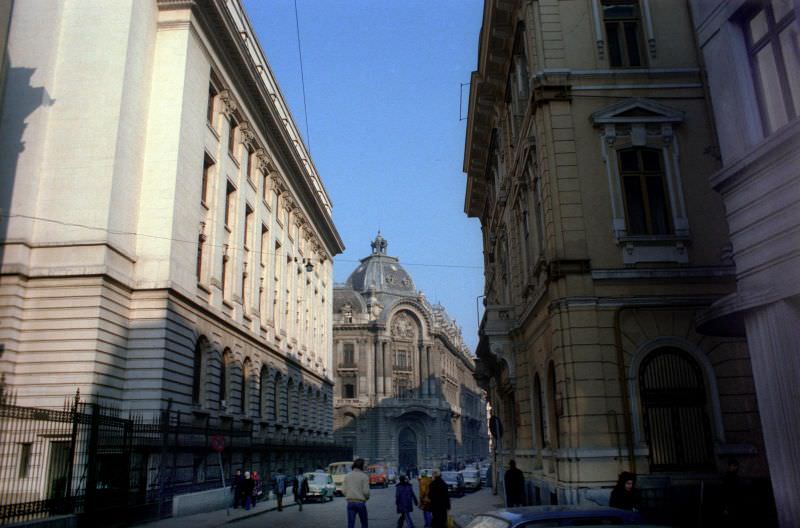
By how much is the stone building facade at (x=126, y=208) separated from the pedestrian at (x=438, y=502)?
11278mm

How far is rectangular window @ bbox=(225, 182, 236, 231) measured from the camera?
33.4 m

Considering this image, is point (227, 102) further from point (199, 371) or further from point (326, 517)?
point (326, 517)

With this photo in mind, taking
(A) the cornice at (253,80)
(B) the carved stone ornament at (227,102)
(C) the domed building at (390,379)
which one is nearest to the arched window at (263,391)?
(A) the cornice at (253,80)

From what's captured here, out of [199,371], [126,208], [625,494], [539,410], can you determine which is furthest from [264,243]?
[625,494]

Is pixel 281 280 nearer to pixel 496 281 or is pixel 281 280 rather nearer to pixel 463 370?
pixel 496 281

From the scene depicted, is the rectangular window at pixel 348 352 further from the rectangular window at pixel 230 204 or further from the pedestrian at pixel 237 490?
the pedestrian at pixel 237 490

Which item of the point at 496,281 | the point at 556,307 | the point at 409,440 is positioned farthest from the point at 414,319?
the point at 556,307

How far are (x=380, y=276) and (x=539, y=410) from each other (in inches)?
3015

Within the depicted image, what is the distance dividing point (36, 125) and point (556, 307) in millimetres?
19302

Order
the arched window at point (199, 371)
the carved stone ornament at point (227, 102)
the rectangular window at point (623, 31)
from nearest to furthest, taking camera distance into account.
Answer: the rectangular window at point (623, 31), the arched window at point (199, 371), the carved stone ornament at point (227, 102)

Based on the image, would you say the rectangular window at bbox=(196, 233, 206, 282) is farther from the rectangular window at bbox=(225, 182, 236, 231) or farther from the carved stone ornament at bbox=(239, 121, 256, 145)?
the carved stone ornament at bbox=(239, 121, 256, 145)

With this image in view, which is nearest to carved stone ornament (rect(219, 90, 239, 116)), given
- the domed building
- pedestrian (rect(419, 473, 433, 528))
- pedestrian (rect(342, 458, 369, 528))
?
pedestrian (rect(419, 473, 433, 528))

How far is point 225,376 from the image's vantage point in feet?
106

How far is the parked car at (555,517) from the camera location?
6582 millimetres
